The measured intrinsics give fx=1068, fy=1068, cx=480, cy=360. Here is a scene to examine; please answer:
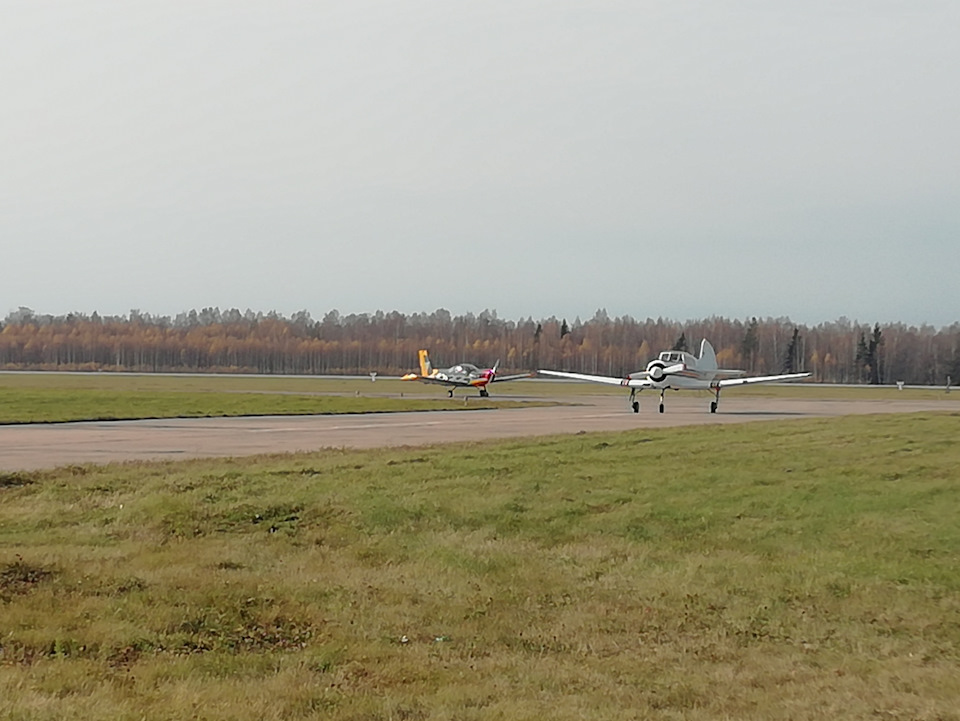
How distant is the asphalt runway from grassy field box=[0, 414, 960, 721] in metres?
5.33

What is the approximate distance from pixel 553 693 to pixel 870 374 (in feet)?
499

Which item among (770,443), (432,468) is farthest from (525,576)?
(770,443)

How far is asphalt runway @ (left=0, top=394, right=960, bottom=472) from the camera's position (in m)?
25.5

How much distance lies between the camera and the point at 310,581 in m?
11.9

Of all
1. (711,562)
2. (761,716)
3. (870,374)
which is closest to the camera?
(761,716)

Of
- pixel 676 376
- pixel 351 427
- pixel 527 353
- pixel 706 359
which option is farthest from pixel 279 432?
pixel 527 353

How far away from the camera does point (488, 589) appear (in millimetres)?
11898

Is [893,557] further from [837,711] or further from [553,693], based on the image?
[553,693]

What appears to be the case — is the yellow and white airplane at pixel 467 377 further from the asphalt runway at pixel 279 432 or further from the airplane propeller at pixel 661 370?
the asphalt runway at pixel 279 432

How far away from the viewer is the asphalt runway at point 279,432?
25.5 meters

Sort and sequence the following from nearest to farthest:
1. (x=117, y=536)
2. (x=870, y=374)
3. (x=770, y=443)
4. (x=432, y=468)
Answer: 1. (x=117, y=536)
2. (x=432, y=468)
3. (x=770, y=443)
4. (x=870, y=374)

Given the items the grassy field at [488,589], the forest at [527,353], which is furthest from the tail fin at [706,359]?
the forest at [527,353]

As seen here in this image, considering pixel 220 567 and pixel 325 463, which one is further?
pixel 325 463

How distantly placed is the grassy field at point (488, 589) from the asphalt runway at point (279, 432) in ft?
17.5
